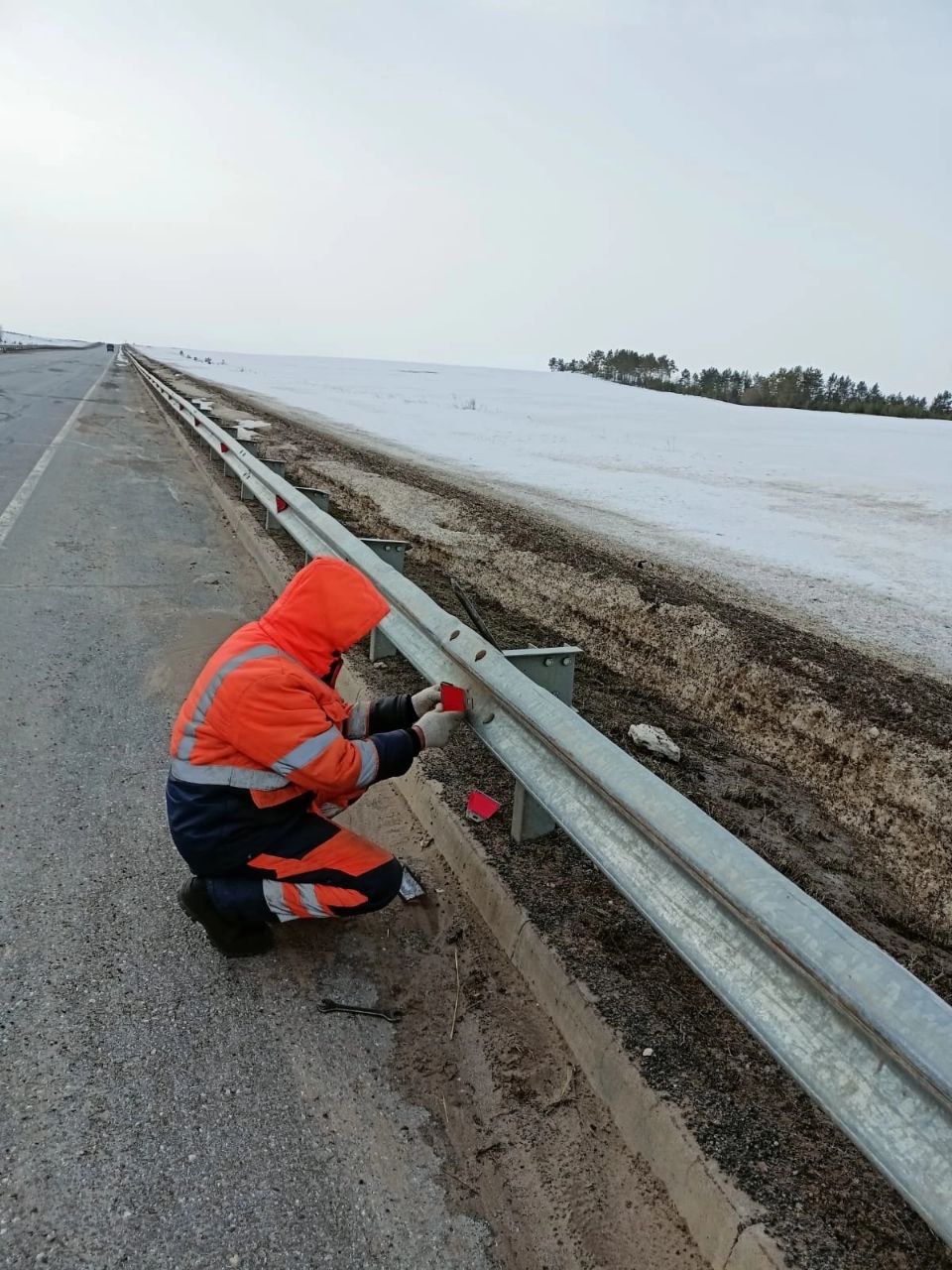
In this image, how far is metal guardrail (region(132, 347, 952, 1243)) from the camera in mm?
1296

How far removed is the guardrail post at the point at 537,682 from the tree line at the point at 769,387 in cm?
4162

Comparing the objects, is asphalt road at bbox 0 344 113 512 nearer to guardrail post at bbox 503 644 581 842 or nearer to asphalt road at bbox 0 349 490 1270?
asphalt road at bbox 0 349 490 1270

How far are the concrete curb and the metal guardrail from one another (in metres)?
0.33

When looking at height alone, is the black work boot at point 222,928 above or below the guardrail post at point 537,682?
below

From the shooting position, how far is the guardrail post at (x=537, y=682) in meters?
2.73

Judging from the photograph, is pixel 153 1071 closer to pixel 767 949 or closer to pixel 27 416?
pixel 767 949

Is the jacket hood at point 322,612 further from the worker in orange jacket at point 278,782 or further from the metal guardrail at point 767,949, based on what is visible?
the metal guardrail at point 767,949

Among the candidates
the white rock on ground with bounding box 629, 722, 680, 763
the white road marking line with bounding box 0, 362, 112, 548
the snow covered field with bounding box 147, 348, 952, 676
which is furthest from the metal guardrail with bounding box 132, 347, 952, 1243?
the white road marking line with bounding box 0, 362, 112, 548

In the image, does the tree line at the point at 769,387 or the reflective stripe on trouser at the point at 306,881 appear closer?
the reflective stripe on trouser at the point at 306,881

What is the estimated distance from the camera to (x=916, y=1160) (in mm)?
1265

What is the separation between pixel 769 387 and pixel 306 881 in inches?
2255

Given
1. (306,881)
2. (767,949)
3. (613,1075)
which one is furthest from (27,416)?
(767,949)

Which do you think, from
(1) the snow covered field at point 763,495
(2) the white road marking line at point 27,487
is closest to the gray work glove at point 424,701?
(1) the snow covered field at point 763,495

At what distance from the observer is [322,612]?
2.42 m
